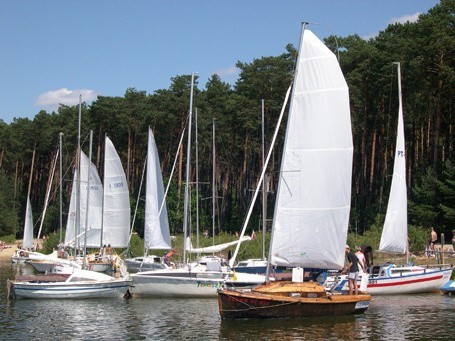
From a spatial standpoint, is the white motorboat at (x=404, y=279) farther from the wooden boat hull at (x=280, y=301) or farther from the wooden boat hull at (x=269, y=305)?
the wooden boat hull at (x=269, y=305)

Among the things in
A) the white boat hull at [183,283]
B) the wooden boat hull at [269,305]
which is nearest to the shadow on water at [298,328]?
the wooden boat hull at [269,305]

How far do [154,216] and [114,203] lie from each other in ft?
21.0

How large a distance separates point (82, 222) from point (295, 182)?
89.0 ft

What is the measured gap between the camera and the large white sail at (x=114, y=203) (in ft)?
160

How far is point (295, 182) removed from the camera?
25.3 metres

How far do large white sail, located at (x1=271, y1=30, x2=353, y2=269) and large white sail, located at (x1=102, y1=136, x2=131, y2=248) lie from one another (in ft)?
82.2

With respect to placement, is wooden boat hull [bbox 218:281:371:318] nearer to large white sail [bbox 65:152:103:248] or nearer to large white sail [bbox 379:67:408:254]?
large white sail [bbox 379:67:408:254]

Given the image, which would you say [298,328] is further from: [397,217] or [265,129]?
[265,129]

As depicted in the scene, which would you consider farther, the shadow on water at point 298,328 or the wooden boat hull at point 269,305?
the wooden boat hull at point 269,305

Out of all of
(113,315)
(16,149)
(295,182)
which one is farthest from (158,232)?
(16,149)

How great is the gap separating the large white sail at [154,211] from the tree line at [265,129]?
18.0ft

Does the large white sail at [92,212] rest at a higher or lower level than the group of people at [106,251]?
higher

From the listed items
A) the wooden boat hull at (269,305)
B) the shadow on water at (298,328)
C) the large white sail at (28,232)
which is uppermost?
the large white sail at (28,232)

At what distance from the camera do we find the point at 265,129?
72688 mm
